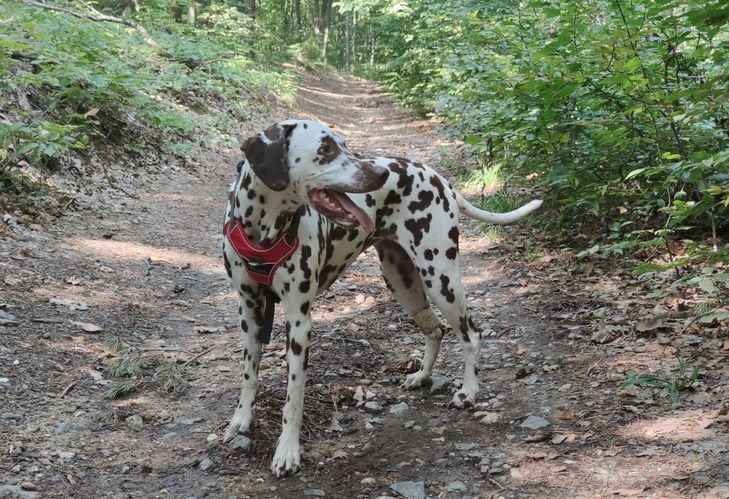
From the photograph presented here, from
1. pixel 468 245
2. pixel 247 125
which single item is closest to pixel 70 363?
pixel 468 245

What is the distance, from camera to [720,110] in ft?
15.2

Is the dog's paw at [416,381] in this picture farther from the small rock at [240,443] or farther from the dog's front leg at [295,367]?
the small rock at [240,443]

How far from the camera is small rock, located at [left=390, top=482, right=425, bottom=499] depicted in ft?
10.3

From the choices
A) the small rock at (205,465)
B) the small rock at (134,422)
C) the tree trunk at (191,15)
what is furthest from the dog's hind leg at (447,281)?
the tree trunk at (191,15)

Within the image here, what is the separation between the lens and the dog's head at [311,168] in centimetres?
317

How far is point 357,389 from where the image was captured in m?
4.38

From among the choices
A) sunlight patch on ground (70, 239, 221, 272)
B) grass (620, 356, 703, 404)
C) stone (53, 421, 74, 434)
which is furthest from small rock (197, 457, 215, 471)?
sunlight patch on ground (70, 239, 221, 272)

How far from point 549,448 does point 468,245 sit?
4682 mm

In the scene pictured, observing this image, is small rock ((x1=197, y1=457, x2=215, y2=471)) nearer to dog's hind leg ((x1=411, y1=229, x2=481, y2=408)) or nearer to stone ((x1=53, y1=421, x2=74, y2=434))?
stone ((x1=53, y1=421, x2=74, y2=434))

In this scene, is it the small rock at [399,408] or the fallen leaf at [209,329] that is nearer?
the small rock at [399,408]

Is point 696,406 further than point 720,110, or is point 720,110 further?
point 720,110

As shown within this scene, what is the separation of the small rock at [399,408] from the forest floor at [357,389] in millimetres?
14

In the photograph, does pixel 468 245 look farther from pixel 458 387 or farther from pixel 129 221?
pixel 129 221

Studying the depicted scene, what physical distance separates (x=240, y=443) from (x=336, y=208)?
1.53 m
